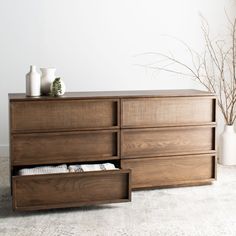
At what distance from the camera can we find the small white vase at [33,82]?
3.20 meters

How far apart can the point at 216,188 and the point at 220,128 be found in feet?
4.65

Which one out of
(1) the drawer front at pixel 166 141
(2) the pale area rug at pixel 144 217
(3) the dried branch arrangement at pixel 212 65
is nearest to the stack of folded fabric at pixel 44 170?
(2) the pale area rug at pixel 144 217

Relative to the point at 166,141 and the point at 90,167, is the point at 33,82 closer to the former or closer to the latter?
the point at 90,167

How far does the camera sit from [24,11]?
14.6ft

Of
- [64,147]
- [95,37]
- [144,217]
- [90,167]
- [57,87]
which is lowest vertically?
[144,217]

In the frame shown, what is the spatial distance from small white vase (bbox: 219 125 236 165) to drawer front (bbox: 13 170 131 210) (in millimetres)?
1558

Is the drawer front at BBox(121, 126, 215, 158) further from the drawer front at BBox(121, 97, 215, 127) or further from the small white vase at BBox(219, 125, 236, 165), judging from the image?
the small white vase at BBox(219, 125, 236, 165)

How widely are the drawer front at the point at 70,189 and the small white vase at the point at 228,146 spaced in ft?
5.11

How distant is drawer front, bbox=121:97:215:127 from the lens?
339cm

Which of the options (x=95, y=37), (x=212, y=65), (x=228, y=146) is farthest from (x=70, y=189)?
(x=212, y=65)

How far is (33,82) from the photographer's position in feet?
10.5

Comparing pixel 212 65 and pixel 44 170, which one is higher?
pixel 212 65

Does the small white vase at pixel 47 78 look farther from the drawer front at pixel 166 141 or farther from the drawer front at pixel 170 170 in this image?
the drawer front at pixel 170 170

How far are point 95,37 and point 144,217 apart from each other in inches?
85.1
